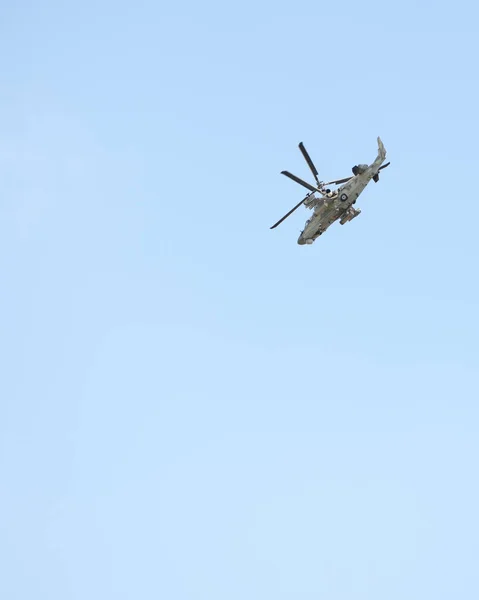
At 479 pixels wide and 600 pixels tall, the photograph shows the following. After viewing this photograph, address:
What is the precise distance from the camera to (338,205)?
142 m

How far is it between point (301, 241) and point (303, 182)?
8.78 metres

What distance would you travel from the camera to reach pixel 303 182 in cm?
14125

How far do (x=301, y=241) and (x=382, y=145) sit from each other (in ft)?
48.5

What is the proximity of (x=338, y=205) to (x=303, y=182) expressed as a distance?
15.7 ft

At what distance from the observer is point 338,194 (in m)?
141

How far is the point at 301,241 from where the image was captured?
483 feet

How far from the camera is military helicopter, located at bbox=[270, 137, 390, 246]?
141 m

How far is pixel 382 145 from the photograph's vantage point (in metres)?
143

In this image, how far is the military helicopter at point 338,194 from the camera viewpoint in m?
141

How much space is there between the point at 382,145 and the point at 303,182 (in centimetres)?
1028
